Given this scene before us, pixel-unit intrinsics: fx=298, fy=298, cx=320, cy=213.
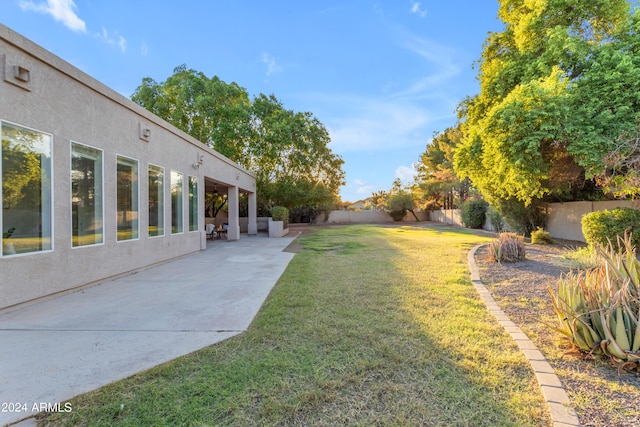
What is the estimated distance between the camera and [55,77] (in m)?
5.11

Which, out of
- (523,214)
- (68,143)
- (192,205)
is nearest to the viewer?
(68,143)

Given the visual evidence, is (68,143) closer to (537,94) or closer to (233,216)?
(233,216)

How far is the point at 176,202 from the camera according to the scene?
9.37 metres

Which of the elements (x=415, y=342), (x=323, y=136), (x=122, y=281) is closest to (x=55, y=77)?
(x=122, y=281)

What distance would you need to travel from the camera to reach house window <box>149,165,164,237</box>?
799 centimetres

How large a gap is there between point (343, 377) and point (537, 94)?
8.60 metres

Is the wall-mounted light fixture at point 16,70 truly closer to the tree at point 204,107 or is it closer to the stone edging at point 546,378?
the stone edging at point 546,378

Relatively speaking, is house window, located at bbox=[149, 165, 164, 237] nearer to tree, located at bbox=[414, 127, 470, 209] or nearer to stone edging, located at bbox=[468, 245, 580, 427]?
stone edging, located at bbox=[468, 245, 580, 427]

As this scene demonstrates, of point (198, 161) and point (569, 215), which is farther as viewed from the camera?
point (569, 215)

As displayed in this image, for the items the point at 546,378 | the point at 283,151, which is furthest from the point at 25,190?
the point at 283,151

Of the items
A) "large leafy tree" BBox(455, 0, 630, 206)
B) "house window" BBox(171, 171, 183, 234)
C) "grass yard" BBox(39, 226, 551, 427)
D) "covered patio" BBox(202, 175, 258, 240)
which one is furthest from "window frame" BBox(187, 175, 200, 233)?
"large leafy tree" BBox(455, 0, 630, 206)

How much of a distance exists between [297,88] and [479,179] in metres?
11.0

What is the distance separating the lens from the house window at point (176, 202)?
912 centimetres

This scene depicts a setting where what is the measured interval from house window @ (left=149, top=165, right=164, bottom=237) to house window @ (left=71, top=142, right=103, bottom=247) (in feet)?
5.78
